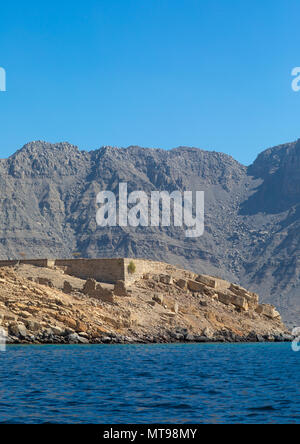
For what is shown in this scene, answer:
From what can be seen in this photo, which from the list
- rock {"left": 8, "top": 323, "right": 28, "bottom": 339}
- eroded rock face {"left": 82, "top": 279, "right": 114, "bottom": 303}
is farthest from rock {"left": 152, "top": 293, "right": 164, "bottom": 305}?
rock {"left": 8, "top": 323, "right": 28, "bottom": 339}

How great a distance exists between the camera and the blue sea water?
2355 centimetres

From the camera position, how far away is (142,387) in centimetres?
3173

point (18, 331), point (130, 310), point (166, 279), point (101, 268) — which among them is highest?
point (101, 268)

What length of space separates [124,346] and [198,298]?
2336 centimetres

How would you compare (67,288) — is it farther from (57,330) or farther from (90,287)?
(57,330)

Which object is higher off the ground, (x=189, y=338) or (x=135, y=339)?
(x=189, y=338)

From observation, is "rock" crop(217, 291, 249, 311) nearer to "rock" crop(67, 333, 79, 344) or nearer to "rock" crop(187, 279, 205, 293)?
"rock" crop(187, 279, 205, 293)

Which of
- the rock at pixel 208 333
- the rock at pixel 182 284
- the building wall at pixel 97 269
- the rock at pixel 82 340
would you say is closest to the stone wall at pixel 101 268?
the building wall at pixel 97 269

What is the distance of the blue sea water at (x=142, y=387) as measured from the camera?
927 inches

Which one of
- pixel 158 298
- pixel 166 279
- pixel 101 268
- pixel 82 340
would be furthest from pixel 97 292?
pixel 166 279

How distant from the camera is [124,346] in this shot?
198ft

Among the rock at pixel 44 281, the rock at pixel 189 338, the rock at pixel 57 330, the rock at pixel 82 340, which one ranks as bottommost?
the rock at pixel 82 340

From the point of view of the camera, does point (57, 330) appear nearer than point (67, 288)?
Yes

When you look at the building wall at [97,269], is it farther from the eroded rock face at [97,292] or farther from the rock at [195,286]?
the rock at [195,286]
